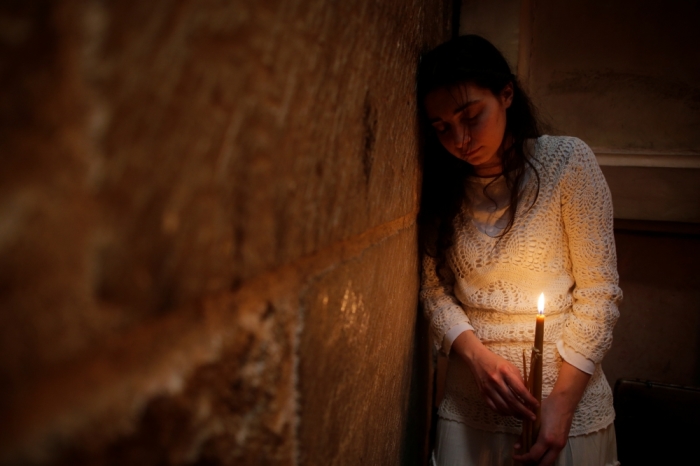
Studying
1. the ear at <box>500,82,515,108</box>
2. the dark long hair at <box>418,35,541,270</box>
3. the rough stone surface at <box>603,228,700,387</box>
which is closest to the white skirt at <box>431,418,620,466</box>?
the dark long hair at <box>418,35,541,270</box>

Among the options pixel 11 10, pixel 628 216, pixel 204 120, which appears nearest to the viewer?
pixel 11 10

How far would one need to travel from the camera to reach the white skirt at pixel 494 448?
3.63 feet

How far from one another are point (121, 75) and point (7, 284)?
0.36ft

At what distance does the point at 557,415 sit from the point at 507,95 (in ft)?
2.67

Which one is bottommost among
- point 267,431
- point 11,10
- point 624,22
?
point 267,431

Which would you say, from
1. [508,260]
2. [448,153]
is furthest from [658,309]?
[448,153]

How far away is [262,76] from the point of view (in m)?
0.33

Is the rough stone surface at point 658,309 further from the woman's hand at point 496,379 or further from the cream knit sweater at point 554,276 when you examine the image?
the woman's hand at point 496,379

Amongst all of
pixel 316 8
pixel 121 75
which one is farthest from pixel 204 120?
pixel 316 8

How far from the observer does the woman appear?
1.06m

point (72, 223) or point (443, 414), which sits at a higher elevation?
point (72, 223)

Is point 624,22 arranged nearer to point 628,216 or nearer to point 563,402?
point 628,216

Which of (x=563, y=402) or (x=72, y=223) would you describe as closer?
(x=72, y=223)

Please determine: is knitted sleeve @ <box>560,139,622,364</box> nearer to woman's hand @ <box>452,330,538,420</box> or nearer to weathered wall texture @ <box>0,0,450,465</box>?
woman's hand @ <box>452,330,538,420</box>
